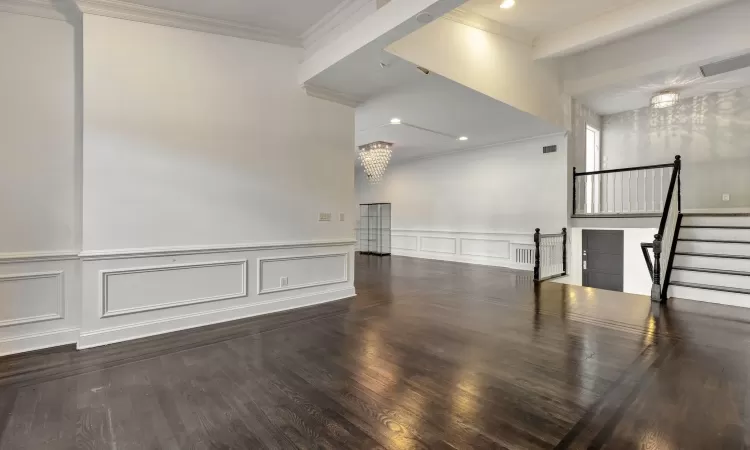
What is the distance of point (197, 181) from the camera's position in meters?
3.86

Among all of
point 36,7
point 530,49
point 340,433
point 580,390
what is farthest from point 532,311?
point 36,7

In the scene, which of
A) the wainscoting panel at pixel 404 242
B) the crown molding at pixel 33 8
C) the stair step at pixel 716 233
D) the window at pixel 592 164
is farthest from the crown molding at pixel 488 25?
the wainscoting panel at pixel 404 242

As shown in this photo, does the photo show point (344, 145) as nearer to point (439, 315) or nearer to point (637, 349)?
point (439, 315)

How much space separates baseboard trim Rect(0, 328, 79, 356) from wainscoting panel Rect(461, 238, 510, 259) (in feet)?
26.3

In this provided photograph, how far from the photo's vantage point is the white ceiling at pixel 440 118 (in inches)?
195

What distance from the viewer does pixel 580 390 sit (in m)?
2.46

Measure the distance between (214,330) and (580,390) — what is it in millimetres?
3532

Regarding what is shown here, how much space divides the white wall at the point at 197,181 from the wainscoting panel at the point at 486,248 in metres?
5.10

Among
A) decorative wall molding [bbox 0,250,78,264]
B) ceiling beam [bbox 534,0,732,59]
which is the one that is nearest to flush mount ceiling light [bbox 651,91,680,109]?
ceiling beam [bbox 534,0,732,59]

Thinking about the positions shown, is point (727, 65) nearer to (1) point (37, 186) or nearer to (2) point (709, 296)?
(2) point (709, 296)

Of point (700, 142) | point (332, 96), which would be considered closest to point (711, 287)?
point (700, 142)

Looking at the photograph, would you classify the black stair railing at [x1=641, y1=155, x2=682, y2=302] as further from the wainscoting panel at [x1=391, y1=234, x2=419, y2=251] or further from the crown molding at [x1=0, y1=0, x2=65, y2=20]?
the crown molding at [x1=0, y1=0, x2=65, y2=20]

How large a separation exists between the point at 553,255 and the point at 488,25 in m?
4.71

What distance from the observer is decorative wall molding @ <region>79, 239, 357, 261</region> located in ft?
10.9
